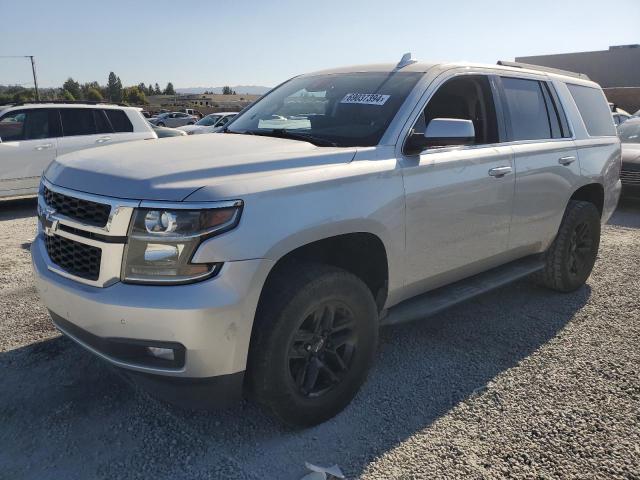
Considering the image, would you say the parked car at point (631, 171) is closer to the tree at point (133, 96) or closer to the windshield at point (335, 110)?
the windshield at point (335, 110)

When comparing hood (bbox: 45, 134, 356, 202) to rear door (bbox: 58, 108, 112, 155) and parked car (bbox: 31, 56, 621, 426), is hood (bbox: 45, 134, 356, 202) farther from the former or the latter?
rear door (bbox: 58, 108, 112, 155)

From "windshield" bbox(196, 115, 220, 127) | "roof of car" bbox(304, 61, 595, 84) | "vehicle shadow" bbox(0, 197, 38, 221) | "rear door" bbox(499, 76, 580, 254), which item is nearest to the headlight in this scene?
"roof of car" bbox(304, 61, 595, 84)

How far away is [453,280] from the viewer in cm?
378

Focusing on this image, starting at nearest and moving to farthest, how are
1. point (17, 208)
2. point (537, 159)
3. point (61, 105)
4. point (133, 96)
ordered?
point (537, 159) < point (61, 105) < point (17, 208) < point (133, 96)

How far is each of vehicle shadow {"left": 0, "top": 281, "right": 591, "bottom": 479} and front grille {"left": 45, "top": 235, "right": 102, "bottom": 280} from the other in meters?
0.87

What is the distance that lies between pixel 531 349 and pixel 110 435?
2806 mm

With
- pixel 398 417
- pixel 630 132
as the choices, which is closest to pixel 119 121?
pixel 398 417

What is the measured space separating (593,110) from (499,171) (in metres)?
2.13

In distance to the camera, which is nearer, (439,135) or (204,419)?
(204,419)

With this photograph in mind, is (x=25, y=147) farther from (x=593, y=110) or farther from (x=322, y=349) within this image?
(x=593, y=110)

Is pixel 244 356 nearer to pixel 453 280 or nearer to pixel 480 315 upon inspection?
pixel 453 280

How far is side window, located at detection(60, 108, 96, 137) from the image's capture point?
30.4 feet

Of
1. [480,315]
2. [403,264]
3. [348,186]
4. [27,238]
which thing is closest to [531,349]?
[480,315]

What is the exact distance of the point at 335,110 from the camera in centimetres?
361
